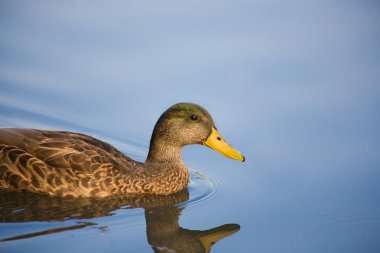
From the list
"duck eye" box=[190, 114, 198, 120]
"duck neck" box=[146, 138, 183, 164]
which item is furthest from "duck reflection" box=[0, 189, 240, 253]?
"duck eye" box=[190, 114, 198, 120]

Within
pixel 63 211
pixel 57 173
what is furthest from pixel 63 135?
pixel 63 211

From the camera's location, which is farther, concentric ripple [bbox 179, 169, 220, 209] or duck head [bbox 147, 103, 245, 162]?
duck head [bbox 147, 103, 245, 162]

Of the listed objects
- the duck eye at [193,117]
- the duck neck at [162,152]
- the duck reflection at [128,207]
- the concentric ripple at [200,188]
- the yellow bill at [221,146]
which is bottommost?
the duck reflection at [128,207]

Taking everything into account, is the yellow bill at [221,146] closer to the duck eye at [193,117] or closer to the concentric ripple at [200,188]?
the duck eye at [193,117]

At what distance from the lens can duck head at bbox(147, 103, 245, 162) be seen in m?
9.98

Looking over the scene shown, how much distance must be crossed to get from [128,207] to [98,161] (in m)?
0.77

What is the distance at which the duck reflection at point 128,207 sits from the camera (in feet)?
26.6

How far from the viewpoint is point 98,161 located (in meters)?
9.41

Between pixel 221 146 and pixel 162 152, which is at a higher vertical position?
pixel 221 146

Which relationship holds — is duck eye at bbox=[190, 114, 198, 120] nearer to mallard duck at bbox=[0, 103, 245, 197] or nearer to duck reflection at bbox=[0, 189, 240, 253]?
mallard duck at bbox=[0, 103, 245, 197]

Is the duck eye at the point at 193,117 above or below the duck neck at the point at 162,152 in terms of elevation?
above

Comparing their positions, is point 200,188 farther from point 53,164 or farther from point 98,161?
point 53,164

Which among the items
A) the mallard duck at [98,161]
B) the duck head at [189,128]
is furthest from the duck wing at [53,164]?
the duck head at [189,128]

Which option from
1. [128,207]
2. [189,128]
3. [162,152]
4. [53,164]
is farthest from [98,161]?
[189,128]
